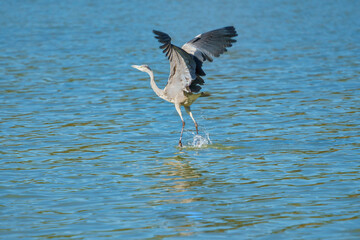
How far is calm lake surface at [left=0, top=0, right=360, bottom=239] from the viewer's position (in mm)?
8211

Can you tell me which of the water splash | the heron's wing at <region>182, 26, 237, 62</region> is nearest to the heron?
the heron's wing at <region>182, 26, 237, 62</region>

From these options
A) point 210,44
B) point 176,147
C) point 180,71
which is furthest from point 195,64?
point 176,147

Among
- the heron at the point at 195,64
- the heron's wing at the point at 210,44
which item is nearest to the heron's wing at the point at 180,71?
the heron at the point at 195,64

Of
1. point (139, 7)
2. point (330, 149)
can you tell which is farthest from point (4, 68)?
point (139, 7)

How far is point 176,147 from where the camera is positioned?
12.5 metres

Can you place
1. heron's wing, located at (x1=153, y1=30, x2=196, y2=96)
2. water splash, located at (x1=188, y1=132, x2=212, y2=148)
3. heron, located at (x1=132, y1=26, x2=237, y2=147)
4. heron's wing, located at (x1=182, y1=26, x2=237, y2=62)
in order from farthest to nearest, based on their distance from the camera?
water splash, located at (x1=188, y1=132, x2=212, y2=148), heron's wing, located at (x1=182, y1=26, x2=237, y2=62), heron, located at (x1=132, y1=26, x2=237, y2=147), heron's wing, located at (x1=153, y1=30, x2=196, y2=96)

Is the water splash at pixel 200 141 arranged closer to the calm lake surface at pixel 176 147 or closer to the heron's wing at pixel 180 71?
the calm lake surface at pixel 176 147

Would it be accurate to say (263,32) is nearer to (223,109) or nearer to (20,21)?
(20,21)

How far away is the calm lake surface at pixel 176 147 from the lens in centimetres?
821

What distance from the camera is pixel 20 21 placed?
1468 inches

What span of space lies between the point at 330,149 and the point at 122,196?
4204 mm

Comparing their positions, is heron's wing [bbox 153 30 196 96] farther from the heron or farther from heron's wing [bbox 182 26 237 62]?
heron's wing [bbox 182 26 237 62]

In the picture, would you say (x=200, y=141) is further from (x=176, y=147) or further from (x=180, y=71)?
(x=180, y=71)

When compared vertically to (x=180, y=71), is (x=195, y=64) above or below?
above
